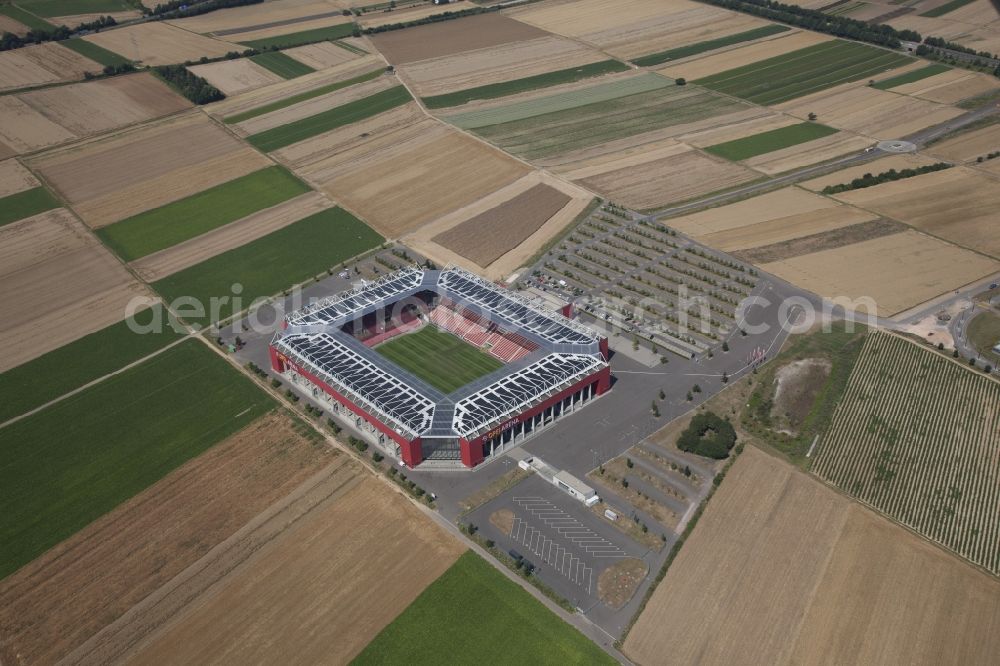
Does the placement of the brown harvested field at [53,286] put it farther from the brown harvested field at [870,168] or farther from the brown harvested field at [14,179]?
the brown harvested field at [870,168]

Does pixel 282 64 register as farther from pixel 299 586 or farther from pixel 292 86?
pixel 299 586

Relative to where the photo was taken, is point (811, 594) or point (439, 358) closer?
point (811, 594)

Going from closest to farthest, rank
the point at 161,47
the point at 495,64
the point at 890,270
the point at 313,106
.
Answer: the point at 890,270
the point at 313,106
the point at 495,64
the point at 161,47

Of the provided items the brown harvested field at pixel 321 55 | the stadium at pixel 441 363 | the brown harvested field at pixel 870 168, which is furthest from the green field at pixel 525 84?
the stadium at pixel 441 363

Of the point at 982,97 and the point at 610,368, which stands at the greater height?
the point at 982,97

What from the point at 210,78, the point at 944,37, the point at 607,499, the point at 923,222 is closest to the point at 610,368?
the point at 607,499

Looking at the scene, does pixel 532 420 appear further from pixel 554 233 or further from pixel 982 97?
pixel 982 97

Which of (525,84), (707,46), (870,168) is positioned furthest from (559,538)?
(707,46)
